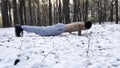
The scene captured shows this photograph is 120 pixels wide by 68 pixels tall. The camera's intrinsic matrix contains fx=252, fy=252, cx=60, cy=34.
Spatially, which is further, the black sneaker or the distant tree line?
the distant tree line

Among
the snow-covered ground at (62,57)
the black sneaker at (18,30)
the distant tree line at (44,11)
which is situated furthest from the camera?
the distant tree line at (44,11)

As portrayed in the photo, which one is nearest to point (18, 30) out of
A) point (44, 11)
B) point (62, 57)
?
point (62, 57)

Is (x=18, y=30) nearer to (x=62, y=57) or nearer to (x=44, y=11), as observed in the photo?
(x=62, y=57)

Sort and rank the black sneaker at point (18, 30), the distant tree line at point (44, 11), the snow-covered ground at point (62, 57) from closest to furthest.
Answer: the snow-covered ground at point (62, 57) → the black sneaker at point (18, 30) → the distant tree line at point (44, 11)

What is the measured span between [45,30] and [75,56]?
202 inches

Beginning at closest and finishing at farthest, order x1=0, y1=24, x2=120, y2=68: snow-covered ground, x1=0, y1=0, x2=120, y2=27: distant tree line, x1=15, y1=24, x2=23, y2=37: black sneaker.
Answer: x1=0, y1=24, x2=120, y2=68: snow-covered ground, x1=15, y1=24, x2=23, y2=37: black sneaker, x1=0, y1=0, x2=120, y2=27: distant tree line

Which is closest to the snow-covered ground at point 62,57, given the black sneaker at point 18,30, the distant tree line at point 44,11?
the black sneaker at point 18,30

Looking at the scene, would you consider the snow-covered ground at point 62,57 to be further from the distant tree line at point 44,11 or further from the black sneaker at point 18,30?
the distant tree line at point 44,11

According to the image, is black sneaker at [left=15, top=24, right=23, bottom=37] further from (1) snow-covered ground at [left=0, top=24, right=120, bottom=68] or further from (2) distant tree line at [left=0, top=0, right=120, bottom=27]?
(2) distant tree line at [left=0, top=0, right=120, bottom=27]

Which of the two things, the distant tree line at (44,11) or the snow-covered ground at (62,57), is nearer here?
the snow-covered ground at (62,57)

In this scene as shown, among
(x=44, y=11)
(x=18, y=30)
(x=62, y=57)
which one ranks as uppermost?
(x=18, y=30)

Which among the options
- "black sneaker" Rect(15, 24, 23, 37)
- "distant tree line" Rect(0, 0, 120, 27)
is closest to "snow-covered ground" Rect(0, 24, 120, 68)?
"black sneaker" Rect(15, 24, 23, 37)

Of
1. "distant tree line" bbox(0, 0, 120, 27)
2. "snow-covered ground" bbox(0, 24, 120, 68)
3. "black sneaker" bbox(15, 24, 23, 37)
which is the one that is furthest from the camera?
"distant tree line" bbox(0, 0, 120, 27)

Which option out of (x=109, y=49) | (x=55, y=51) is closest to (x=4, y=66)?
(x=55, y=51)
